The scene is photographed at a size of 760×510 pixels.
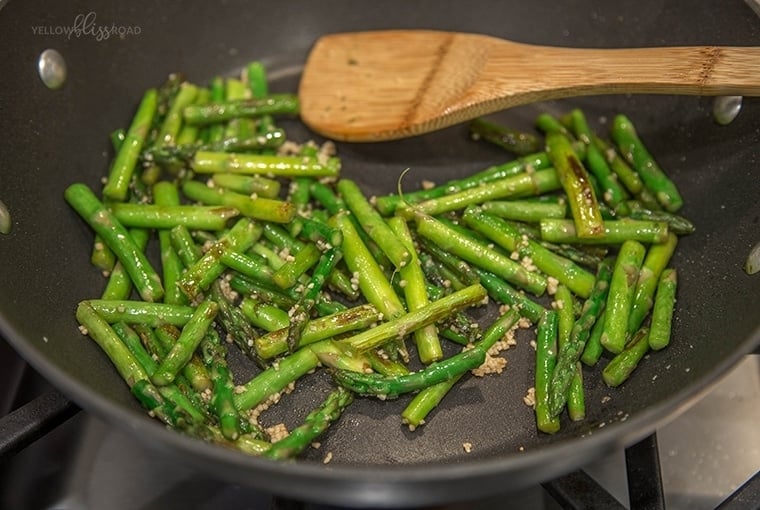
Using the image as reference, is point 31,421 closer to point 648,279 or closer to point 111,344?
point 111,344

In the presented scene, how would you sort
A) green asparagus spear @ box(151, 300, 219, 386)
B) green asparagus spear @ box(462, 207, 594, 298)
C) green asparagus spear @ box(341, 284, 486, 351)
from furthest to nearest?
green asparagus spear @ box(462, 207, 594, 298)
green asparagus spear @ box(341, 284, 486, 351)
green asparagus spear @ box(151, 300, 219, 386)

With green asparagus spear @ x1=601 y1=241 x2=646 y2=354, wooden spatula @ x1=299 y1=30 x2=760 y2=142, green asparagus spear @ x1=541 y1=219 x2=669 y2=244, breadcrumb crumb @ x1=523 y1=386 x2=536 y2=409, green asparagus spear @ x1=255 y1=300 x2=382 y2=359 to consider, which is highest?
wooden spatula @ x1=299 y1=30 x2=760 y2=142

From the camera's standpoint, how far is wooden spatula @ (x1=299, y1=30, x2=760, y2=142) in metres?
3.15

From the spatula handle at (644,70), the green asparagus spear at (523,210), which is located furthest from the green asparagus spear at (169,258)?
the spatula handle at (644,70)

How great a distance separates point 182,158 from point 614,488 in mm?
2527

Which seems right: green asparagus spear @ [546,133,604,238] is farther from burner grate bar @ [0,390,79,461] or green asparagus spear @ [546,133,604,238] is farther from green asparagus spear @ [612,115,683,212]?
burner grate bar @ [0,390,79,461]

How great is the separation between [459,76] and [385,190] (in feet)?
2.26

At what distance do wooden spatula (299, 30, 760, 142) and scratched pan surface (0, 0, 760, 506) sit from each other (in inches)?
9.7

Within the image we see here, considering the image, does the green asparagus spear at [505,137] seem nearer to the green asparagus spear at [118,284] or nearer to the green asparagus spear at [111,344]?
the green asparagus spear at [118,284]

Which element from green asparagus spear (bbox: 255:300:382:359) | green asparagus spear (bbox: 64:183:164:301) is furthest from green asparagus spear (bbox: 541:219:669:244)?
green asparagus spear (bbox: 64:183:164:301)

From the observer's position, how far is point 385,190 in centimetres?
386

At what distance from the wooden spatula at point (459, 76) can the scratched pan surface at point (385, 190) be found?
246 millimetres

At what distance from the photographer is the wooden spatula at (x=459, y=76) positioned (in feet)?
10.3

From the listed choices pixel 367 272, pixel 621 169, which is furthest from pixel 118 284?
pixel 621 169
